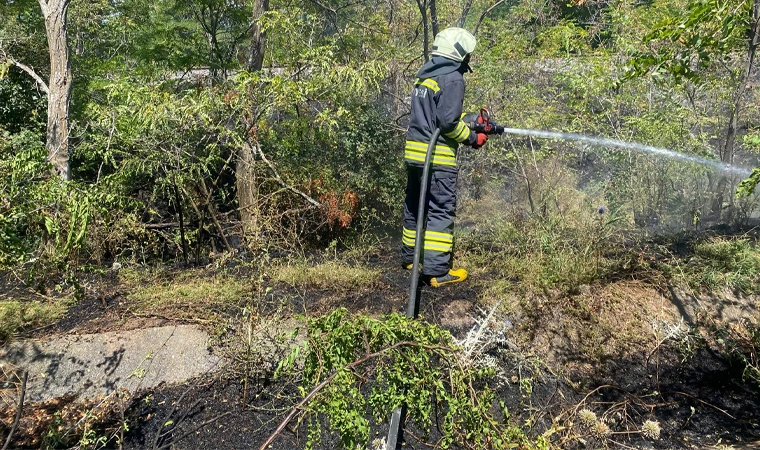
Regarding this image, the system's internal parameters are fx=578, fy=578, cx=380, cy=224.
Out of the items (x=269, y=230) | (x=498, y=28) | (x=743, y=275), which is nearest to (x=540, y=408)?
(x=743, y=275)

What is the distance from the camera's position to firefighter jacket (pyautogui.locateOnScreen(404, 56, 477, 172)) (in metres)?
4.07

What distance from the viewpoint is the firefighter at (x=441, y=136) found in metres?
4.13

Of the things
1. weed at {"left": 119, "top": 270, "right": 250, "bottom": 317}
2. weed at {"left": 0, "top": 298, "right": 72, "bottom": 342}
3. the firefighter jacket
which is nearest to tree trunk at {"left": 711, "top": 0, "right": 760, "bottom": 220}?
the firefighter jacket

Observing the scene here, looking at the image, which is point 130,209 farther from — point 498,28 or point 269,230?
point 498,28

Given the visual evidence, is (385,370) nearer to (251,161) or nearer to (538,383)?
(538,383)

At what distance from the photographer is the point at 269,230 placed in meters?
5.12

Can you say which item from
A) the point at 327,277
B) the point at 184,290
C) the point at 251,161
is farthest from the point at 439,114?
the point at 251,161

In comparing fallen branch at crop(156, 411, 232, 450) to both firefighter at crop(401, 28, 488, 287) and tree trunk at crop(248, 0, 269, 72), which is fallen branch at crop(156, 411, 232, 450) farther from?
tree trunk at crop(248, 0, 269, 72)

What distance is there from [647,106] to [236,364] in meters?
5.24

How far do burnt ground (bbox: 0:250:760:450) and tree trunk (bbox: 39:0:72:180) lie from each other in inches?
53.5

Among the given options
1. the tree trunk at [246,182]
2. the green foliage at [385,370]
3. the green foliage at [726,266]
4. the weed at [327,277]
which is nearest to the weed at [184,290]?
the weed at [327,277]

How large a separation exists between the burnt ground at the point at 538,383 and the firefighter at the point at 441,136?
10.1 inches

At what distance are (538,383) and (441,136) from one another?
6.06ft

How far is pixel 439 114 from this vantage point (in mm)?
4105
